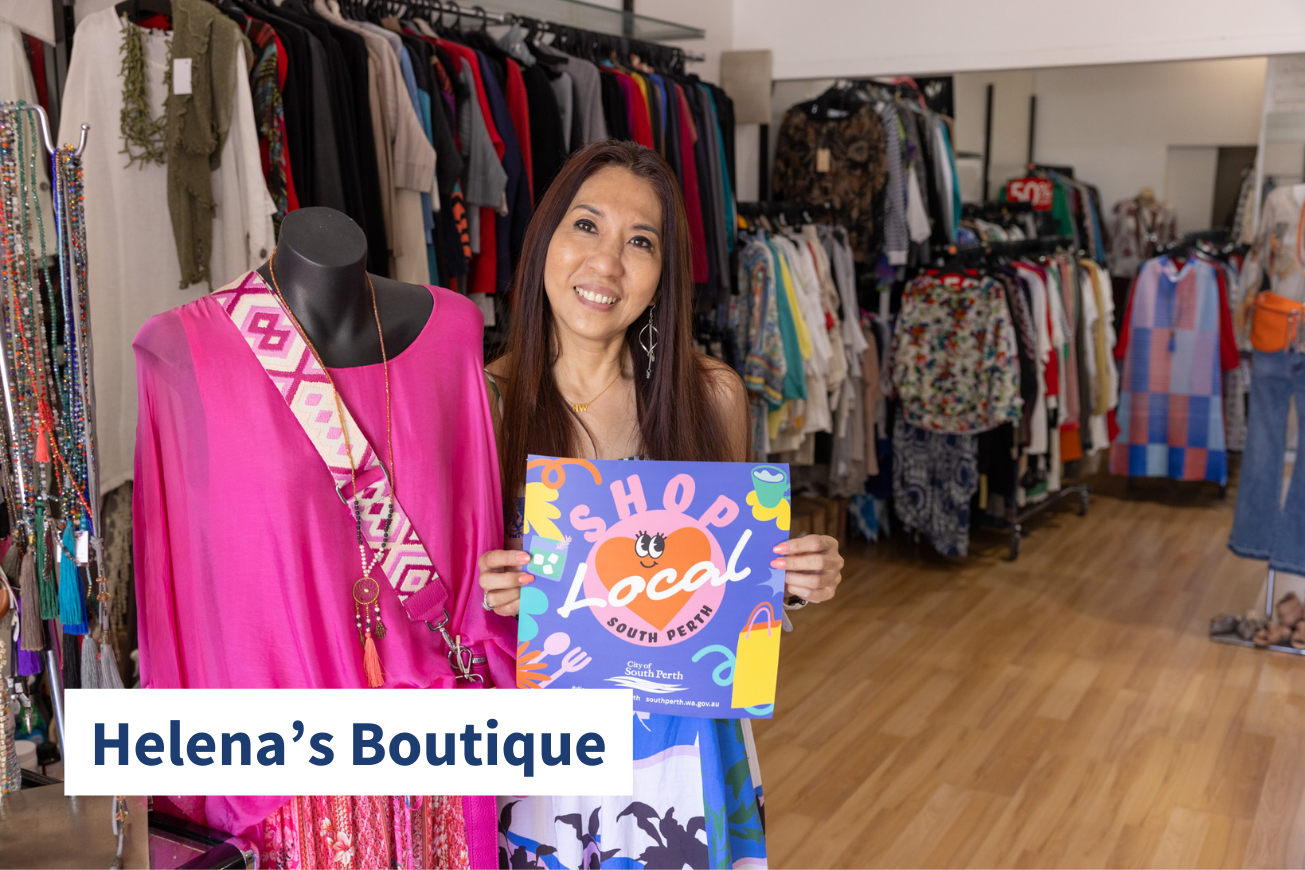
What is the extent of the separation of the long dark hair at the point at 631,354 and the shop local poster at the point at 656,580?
20 cm

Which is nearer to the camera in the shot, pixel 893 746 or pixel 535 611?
pixel 535 611

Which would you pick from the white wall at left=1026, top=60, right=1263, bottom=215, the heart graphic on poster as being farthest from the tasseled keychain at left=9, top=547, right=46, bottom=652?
the white wall at left=1026, top=60, right=1263, bottom=215

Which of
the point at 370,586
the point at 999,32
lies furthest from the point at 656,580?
the point at 999,32

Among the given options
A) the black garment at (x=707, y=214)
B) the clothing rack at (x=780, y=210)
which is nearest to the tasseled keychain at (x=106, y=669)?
the black garment at (x=707, y=214)

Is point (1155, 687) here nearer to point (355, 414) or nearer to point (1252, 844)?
point (1252, 844)

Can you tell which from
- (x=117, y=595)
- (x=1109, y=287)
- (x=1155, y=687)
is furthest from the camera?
(x=1109, y=287)

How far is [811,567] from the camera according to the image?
1391 millimetres

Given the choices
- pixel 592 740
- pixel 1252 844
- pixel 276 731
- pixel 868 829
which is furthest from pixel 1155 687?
pixel 276 731

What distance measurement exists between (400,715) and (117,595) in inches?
60.5

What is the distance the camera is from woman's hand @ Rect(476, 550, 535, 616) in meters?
1.32

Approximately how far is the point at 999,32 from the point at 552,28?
6.68ft

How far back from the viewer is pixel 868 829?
2871 millimetres

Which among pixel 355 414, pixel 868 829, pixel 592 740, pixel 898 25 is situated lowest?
pixel 868 829

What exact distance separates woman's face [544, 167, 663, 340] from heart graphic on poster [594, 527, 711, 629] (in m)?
0.33
